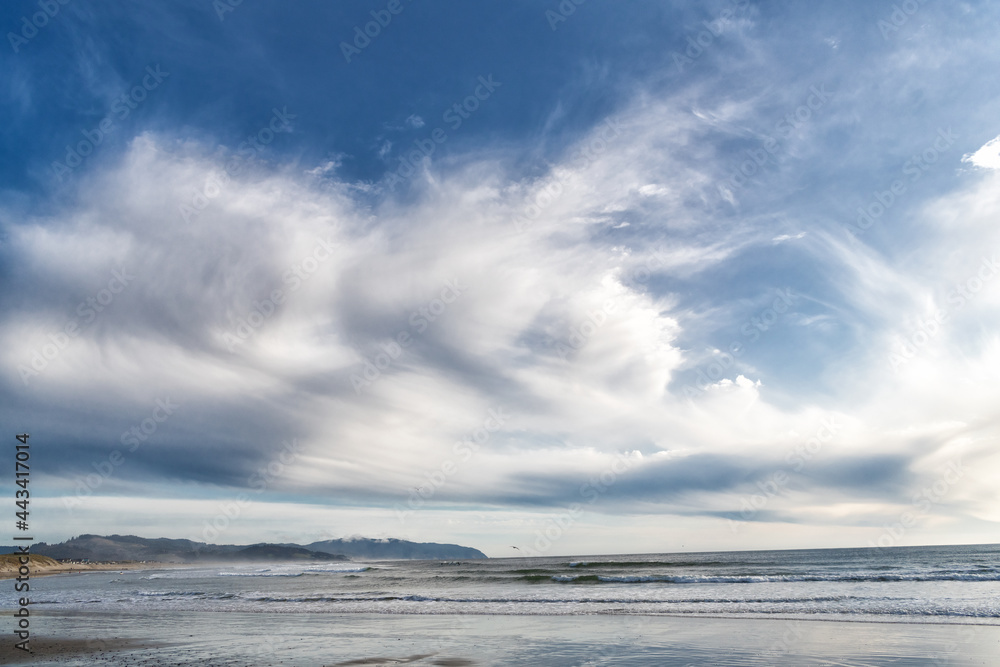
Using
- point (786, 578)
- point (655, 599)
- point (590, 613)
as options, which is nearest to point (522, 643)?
point (590, 613)

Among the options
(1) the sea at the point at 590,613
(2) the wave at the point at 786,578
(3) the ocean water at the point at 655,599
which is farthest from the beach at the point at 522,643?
(2) the wave at the point at 786,578

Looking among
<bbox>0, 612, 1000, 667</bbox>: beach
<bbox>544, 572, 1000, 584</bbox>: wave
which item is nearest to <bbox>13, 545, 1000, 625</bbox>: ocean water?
<bbox>544, 572, 1000, 584</bbox>: wave

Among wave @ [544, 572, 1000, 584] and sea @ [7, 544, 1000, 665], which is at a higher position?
sea @ [7, 544, 1000, 665]

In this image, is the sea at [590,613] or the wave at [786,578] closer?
the sea at [590,613]

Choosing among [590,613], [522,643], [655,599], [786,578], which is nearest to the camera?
[522,643]

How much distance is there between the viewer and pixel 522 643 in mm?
17828

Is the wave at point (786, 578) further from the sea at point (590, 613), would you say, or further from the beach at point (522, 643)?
the beach at point (522, 643)

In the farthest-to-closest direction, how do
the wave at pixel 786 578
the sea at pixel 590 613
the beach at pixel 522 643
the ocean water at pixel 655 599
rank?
the wave at pixel 786 578
the ocean water at pixel 655 599
the sea at pixel 590 613
the beach at pixel 522 643

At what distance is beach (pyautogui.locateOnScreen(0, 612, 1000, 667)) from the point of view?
49.1 ft

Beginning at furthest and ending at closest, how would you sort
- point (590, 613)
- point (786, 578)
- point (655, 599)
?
point (786, 578) → point (655, 599) → point (590, 613)

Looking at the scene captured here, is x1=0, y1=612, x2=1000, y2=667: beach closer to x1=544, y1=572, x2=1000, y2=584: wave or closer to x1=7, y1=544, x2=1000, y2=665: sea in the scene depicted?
x1=7, y1=544, x2=1000, y2=665: sea

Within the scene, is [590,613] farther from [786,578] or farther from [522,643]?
[786,578]

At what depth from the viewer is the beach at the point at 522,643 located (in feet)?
49.1

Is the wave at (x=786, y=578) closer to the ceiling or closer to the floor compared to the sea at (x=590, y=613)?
closer to the floor
